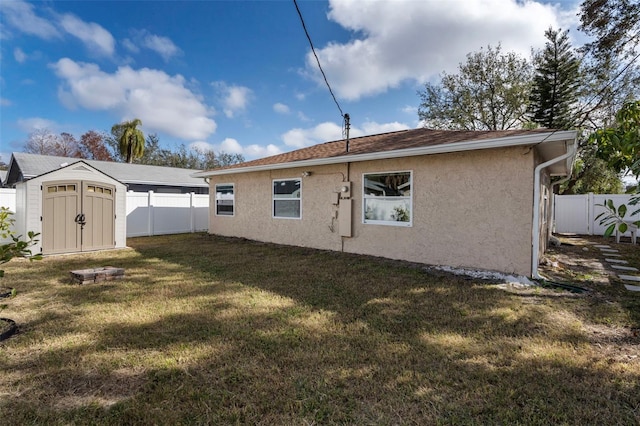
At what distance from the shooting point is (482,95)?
21484mm

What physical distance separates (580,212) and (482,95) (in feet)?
36.4

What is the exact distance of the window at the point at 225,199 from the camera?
12.4 metres

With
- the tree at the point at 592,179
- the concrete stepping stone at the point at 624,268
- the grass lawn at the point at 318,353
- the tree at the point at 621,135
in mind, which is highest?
the tree at the point at 592,179

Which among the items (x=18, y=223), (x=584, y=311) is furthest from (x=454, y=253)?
(x=18, y=223)

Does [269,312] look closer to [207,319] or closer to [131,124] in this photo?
[207,319]

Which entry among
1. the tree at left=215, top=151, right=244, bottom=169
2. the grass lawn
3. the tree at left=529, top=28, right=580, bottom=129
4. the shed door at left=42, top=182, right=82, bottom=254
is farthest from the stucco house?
the tree at left=215, top=151, right=244, bottom=169

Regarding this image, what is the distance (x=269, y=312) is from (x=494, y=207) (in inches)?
196

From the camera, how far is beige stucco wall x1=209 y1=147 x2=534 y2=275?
614 cm

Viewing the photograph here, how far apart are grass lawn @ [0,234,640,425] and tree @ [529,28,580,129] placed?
16.0 meters

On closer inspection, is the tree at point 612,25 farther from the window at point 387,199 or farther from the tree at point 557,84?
the tree at point 557,84

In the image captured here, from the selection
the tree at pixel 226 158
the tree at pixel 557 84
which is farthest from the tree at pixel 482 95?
the tree at pixel 226 158

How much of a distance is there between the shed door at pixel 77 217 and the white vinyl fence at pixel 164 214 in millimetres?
3251

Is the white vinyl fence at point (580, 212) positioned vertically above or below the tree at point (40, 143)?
below

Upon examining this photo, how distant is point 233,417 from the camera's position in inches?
88.0
